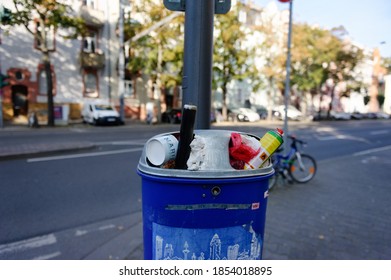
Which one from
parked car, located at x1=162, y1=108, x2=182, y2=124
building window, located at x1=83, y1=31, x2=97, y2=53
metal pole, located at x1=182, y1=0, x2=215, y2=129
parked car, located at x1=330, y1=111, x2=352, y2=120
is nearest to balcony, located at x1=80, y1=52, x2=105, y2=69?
building window, located at x1=83, y1=31, x2=97, y2=53

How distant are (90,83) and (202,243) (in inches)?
1036

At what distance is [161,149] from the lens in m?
1.67

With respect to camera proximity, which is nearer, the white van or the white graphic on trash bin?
the white graphic on trash bin

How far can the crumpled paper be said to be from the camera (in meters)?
1.58

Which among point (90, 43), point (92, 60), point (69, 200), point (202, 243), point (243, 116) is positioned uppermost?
point (90, 43)

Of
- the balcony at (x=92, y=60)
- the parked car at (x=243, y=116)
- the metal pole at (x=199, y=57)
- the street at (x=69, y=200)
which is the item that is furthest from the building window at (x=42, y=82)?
the metal pole at (x=199, y=57)

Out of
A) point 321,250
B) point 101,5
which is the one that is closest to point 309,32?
point 101,5

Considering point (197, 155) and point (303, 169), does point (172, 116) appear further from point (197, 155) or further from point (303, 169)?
point (197, 155)

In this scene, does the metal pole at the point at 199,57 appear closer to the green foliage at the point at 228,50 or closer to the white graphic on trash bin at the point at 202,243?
the white graphic on trash bin at the point at 202,243

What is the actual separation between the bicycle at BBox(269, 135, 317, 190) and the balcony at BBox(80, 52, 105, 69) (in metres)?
21.5

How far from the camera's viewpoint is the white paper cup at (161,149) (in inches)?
65.0

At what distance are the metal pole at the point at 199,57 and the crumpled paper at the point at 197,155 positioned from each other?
2.44 ft

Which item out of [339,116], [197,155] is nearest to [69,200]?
[197,155]

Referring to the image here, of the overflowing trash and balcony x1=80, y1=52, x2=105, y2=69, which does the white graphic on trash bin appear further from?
balcony x1=80, y1=52, x2=105, y2=69
